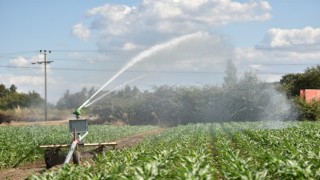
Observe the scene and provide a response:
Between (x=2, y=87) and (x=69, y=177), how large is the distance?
3451 inches

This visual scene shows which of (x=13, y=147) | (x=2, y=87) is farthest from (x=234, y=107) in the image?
(x=2, y=87)

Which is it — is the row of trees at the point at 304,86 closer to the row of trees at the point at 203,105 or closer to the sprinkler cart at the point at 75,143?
the row of trees at the point at 203,105

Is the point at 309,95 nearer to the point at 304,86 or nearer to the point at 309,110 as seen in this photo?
the point at 309,110

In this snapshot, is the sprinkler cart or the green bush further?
the green bush

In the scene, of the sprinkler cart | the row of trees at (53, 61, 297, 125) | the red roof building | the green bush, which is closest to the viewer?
the sprinkler cart

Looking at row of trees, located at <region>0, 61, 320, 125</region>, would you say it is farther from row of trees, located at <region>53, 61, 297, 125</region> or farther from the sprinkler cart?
the sprinkler cart

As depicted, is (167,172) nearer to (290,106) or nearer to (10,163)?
(10,163)

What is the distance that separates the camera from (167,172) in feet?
30.7

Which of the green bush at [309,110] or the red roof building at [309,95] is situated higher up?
the red roof building at [309,95]

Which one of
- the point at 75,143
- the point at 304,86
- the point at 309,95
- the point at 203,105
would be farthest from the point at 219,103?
the point at 75,143

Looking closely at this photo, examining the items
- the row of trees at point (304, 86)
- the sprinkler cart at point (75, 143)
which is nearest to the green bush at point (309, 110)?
the row of trees at point (304, 86)

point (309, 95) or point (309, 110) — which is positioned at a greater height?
point (309, 95)

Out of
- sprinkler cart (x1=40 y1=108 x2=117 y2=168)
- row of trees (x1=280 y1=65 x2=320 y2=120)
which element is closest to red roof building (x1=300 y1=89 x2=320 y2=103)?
row of trees (x1=280 y1=65 x2=320 y2=120)

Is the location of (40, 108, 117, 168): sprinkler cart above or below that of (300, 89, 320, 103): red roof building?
below
